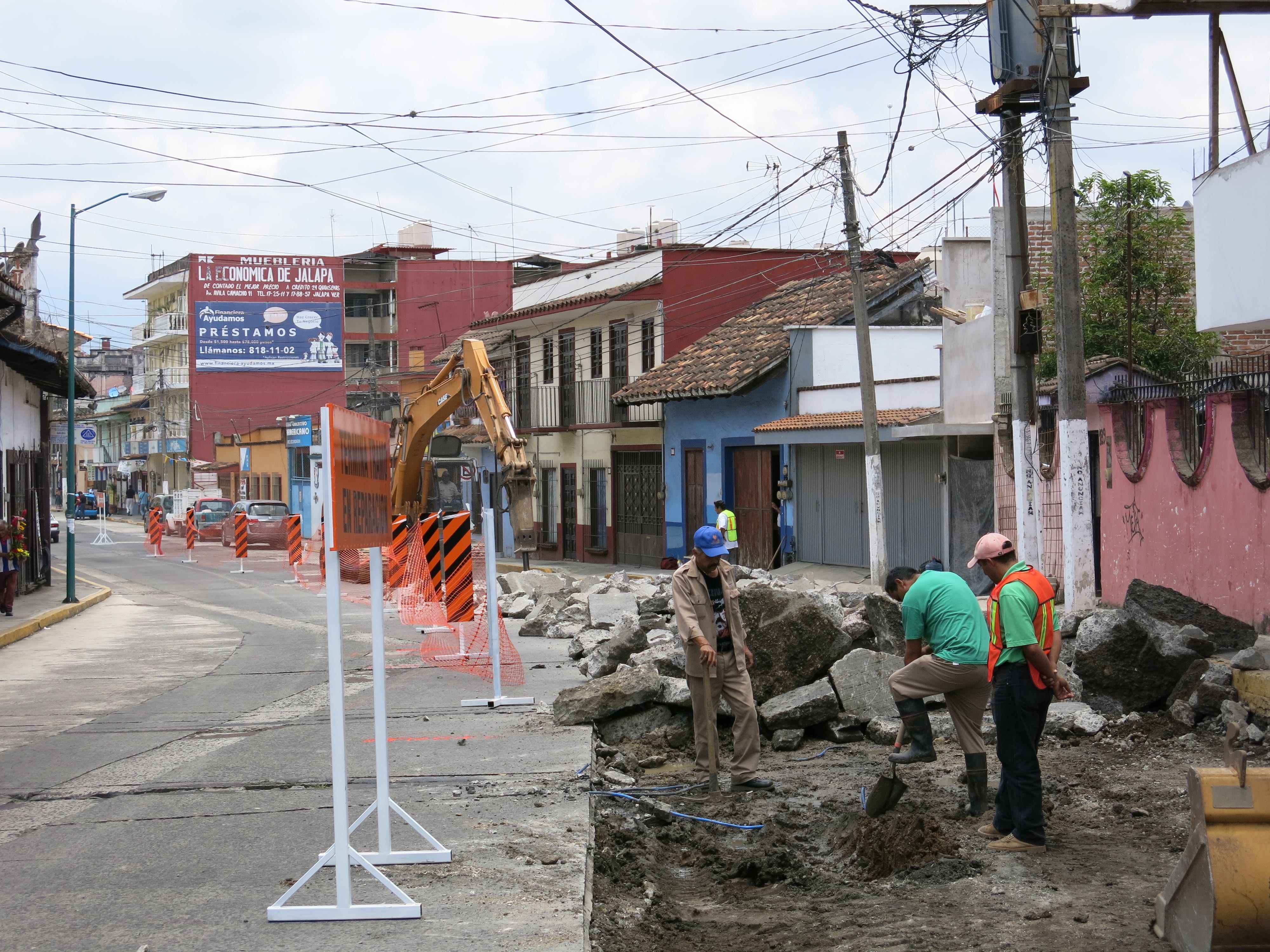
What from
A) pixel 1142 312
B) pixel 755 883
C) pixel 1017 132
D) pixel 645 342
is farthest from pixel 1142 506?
pixel 645 342

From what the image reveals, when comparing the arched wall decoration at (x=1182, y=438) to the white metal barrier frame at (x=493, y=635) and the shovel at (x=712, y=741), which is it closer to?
the shovel at (x=712, y=741)

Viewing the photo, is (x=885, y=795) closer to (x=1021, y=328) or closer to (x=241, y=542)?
(x=1021, y=328)

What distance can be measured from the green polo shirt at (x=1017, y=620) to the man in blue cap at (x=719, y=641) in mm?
2372

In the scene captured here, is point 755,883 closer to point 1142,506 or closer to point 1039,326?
point 1039,326

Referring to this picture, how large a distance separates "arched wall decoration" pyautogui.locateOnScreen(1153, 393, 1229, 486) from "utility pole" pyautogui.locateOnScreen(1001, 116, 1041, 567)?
1434mm

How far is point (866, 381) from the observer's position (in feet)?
68.7

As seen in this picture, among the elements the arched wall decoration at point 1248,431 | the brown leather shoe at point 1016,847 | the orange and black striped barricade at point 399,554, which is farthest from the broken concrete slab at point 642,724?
the orange and black striped barricade at point 399,554

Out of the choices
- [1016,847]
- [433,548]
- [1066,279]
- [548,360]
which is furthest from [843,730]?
[548,360]

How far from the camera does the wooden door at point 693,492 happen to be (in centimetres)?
3044

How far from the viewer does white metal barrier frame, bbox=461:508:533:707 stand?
11.4 meters

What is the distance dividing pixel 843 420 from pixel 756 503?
16.7ft

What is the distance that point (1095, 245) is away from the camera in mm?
20250

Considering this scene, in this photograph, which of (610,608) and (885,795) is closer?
(885,795)

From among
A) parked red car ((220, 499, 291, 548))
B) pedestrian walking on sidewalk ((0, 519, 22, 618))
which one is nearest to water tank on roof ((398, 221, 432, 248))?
parked red car ((220, 499, 291, 548))
